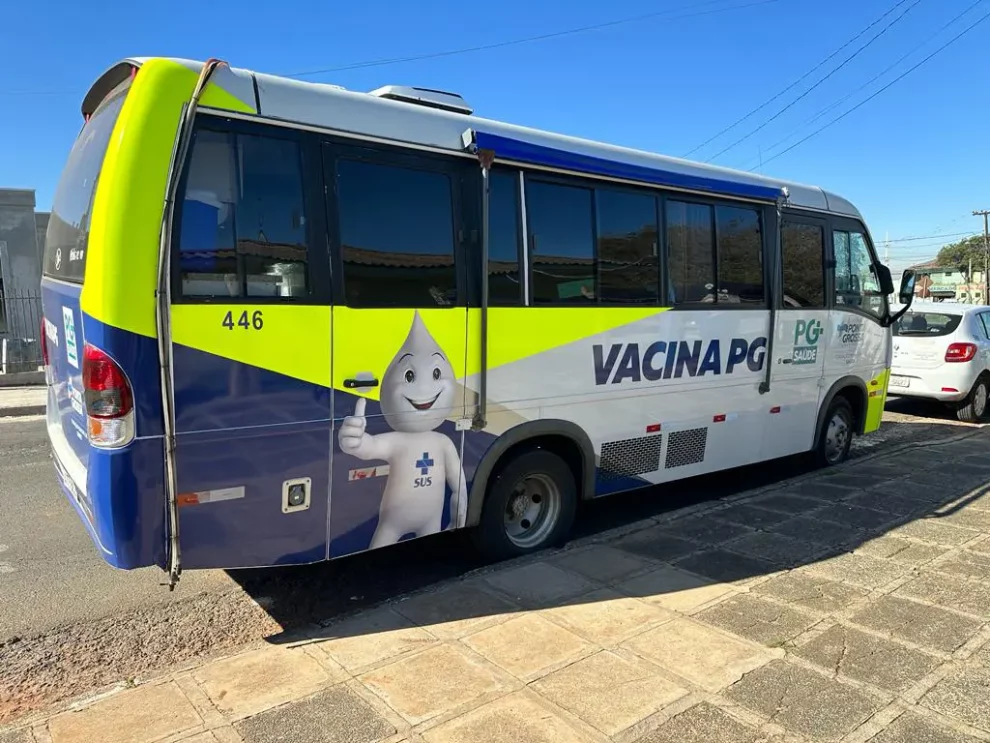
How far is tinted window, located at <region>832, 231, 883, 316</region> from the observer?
747cm

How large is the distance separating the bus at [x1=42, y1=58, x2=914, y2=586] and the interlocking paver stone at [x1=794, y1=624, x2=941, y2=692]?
1.92 meters

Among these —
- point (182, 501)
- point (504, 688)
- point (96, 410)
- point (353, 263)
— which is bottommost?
point (504, 688)

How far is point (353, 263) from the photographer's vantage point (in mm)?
3889

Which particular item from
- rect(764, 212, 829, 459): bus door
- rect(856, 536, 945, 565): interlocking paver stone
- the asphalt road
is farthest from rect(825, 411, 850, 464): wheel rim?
the asphalt road

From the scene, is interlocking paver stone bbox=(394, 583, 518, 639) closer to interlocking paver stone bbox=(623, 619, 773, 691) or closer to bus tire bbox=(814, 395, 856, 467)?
interlocking paver stone bbox=(623, 619, 773, 691)

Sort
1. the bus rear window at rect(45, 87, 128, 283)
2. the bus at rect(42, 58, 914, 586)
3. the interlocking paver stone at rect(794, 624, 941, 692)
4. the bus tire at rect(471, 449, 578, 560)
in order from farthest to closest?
the bus tire at rect(471, 449, 578, 560) < the bus rear window at rect(45, 87, 128, 283) < the interlocking paver stone at rect(794, 624, 941, 692) < the bus at rect(42, 58, 914, 586)

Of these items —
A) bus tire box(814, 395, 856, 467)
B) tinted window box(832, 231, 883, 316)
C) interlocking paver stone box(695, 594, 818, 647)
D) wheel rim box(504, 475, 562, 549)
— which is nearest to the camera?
interlocking paver stone box(695, 594, 818, 647)

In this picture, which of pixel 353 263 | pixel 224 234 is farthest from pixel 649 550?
pixel 224 234

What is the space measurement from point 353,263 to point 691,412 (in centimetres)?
326

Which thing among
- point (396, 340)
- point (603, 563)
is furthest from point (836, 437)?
point (396, 340)

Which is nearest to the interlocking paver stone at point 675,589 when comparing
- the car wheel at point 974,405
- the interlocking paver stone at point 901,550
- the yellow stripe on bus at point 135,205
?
the interlocking paver stone at point 901,550

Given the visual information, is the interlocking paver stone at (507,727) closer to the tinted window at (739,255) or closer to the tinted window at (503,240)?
the tinted window at (503,240)

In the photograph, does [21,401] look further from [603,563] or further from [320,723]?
[320,723]

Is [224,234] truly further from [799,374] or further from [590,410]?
[799,374]
